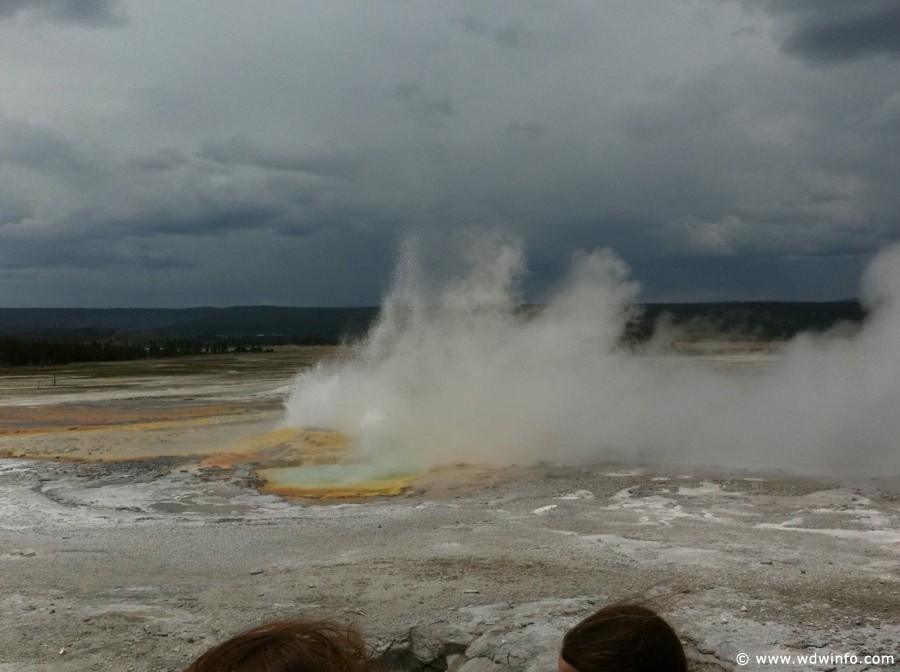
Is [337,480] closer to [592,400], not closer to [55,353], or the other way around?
[592,400]

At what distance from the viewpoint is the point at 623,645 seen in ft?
5.28

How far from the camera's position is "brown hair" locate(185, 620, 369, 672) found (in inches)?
56.1

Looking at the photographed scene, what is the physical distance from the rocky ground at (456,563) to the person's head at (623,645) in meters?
1.37

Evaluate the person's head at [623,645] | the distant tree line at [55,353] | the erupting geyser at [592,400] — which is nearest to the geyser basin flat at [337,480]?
the erupting geyser at [592,400]

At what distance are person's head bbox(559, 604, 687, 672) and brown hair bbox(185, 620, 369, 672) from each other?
466 mm

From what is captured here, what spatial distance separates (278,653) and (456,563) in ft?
23.9

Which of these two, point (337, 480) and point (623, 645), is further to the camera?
point (337, 480)

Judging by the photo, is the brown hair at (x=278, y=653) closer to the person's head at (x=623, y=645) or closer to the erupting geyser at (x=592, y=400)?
the person's head at (x=623, y=645)

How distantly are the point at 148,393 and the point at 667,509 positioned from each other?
3047cm

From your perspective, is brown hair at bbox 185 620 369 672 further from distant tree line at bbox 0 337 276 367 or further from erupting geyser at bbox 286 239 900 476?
distant tree line at bbox 0 337 276 367

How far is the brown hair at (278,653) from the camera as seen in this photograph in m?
1.43

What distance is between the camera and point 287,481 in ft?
48.4

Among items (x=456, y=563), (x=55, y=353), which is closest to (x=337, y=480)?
(x=456, y=563)

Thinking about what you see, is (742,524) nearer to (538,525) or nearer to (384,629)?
(538,525)
